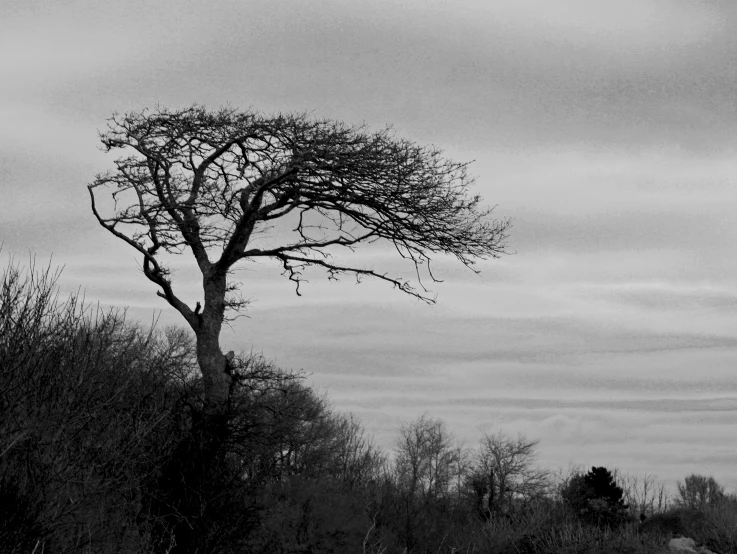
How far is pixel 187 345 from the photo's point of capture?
162 ft

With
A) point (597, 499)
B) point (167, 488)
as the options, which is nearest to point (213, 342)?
point (167, 488)

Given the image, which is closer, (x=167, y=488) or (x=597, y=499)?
(x=167, y=488)

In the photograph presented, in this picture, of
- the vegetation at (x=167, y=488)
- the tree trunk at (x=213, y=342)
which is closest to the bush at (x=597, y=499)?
the vegetation at (x=167, y=488)

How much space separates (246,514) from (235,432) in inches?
71.0

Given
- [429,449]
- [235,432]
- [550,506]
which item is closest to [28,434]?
[235,432]

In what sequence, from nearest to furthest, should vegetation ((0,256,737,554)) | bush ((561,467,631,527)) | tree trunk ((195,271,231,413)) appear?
vegetation ((0,256,737,554)) → tree trunk ((195,271,231,413)) → bush ((561,467,631,527))

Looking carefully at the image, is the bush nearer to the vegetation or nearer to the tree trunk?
the vegetation

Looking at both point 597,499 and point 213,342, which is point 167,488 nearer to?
point 213,342

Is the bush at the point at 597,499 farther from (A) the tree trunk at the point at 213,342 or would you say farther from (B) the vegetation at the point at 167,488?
(A) the tree trunk at the point at 213,342

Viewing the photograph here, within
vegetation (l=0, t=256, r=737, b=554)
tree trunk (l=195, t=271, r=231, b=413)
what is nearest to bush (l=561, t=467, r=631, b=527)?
vegetation (l=0, t=256, r=737, b=554)

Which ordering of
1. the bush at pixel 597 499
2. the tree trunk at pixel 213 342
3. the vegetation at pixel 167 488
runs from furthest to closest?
the bush at pixel 597 499 → the tree trunk at pixel 213 342 → the vegetation at pixel 167 488

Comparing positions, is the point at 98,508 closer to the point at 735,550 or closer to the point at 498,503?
the point at 735,550

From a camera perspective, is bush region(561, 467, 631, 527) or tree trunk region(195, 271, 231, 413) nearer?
tree trunk region(195, 271, 231, 413)

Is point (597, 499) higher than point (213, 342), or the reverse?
point (213, 342)
